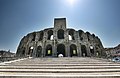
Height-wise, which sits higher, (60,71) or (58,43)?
(58,43)

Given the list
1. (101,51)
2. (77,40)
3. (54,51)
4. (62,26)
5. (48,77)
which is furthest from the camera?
(101,51)

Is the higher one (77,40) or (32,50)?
(77,40)

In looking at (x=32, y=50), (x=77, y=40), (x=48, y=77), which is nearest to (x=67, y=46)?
(x=77, y=40)

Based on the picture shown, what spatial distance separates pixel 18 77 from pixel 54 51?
17955mm

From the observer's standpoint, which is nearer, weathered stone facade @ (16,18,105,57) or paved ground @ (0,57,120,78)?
paved ground @ (0,57,120,78)

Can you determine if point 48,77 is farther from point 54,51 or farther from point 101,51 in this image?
point 101,51

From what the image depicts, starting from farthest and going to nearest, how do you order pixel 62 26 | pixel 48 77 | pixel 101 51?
1. pixel 101 51
2. pixel 62 26
3. pixel 48 77

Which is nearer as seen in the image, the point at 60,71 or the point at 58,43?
the point at 60,71

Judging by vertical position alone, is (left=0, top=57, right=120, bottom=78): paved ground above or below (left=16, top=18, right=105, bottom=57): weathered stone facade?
below

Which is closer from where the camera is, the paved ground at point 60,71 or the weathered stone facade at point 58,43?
the paved ground at point 60,71

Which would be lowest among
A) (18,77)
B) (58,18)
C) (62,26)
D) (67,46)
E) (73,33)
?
(18,77)

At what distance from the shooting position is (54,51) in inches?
912

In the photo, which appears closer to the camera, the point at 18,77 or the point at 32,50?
the point at 18,77

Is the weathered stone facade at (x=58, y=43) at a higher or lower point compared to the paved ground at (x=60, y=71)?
higher
